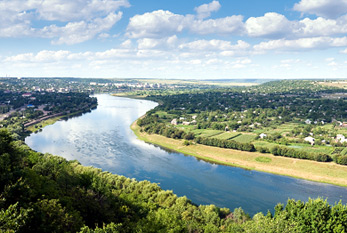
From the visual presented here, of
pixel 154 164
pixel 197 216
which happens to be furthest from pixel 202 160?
pixel 197 216

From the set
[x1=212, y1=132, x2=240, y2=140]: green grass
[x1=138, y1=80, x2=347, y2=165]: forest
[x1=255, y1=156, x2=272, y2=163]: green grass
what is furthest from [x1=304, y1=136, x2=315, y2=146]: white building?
Answer: [x1=212, y1=132, x2=240, y2=140]: green grass

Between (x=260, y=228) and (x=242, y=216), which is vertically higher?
(x=260, y=228)

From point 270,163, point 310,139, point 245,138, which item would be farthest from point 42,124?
point 310,139

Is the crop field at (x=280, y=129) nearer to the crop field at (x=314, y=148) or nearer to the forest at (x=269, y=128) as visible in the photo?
the forest at (x=269, y=128)

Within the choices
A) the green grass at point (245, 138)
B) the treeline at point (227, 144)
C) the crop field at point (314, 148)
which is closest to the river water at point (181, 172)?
the treeline at point (227, 144)

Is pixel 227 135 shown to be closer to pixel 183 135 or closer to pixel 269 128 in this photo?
pixel 183 135

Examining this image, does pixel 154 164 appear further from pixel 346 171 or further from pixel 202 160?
pixel 346 171
